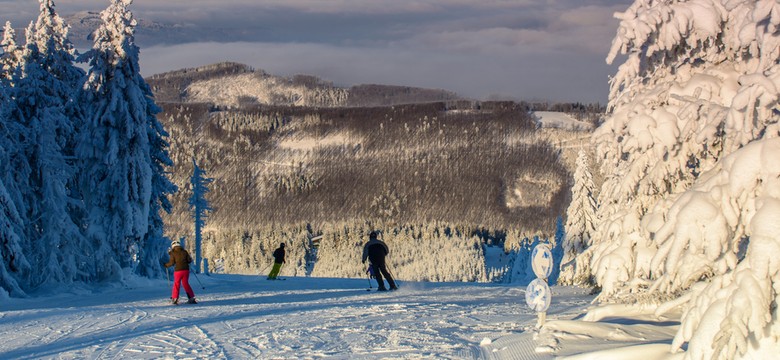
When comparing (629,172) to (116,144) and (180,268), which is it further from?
(116,144)

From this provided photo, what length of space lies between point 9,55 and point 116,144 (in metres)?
5.58

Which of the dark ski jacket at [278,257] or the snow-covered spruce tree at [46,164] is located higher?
the snow-covered spruce tree at [46,164]

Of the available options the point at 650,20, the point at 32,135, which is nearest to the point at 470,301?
the point at 650,20

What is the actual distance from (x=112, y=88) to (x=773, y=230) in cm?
2729

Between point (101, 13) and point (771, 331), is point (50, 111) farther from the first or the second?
point (771, 331)

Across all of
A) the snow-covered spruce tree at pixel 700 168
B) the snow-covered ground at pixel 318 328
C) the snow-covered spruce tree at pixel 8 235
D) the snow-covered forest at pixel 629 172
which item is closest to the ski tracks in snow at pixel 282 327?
the snow-covered ground at pixel 318 328

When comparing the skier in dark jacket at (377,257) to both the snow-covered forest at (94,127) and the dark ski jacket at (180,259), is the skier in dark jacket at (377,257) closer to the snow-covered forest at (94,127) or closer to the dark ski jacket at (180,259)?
the dark ski jacket at (180,259)

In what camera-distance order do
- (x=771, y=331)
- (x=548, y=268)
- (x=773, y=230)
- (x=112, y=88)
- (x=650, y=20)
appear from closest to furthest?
(x=773, y=230) → (x=771, y=331) → (x=548, y=268) → (x=650, y=20) → (x=112, y=88)

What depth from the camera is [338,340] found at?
12188 mm

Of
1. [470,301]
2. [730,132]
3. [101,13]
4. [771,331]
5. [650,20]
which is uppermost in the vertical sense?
[101,13]

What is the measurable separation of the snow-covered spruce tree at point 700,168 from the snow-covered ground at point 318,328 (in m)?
1.37

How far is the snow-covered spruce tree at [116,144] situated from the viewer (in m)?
30.0

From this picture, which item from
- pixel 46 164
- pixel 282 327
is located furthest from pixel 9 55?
pixel 282 327

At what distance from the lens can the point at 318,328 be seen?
13758mm
